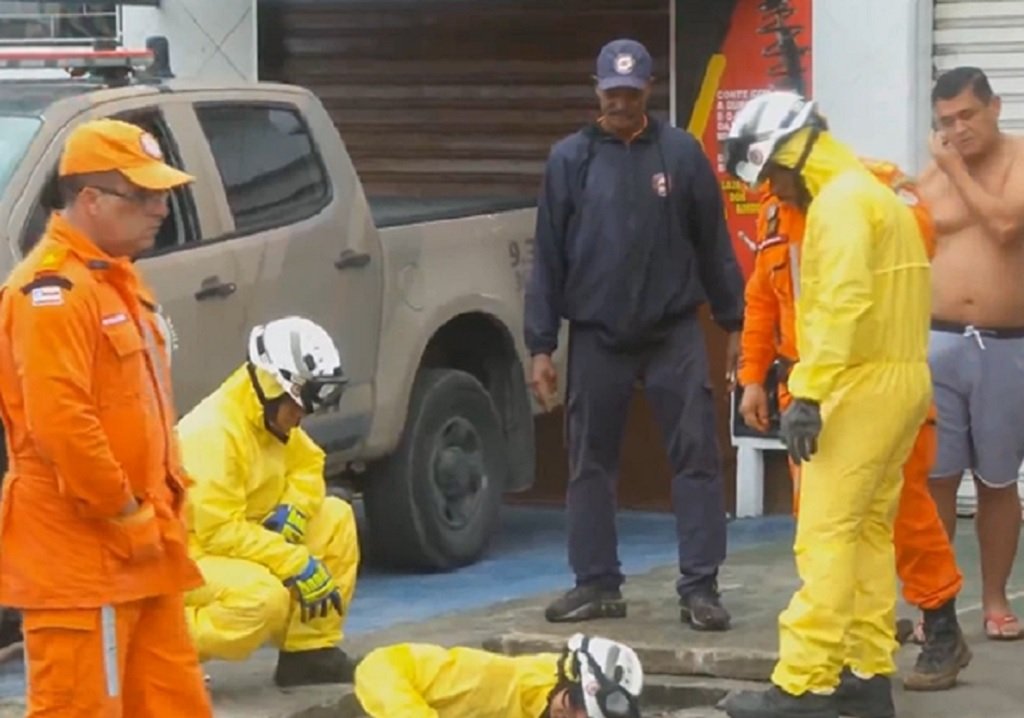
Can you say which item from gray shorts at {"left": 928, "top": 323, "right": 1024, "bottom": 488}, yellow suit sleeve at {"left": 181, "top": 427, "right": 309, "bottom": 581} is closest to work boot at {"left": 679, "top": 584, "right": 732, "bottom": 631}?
gray shorts at {"left": 928, "top": 323, "right": 1024, "bottom": 488}

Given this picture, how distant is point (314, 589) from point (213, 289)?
158cm

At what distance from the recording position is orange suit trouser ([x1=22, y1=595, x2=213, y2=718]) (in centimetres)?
546

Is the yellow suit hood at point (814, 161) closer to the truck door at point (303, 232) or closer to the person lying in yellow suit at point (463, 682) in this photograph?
the person lying in yellow suit at point (463, 682)

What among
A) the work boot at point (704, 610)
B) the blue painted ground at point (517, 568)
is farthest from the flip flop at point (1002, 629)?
the blue painted ground at point (517, 568)

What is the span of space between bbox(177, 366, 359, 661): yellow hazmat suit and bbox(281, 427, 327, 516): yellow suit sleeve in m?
0.01

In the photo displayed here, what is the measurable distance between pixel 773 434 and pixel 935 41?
173 cm

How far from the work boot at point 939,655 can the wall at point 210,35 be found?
210 inches

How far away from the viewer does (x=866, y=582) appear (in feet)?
22.7

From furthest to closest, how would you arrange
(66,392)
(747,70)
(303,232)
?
(747,70)
(303,232)
(66,392)

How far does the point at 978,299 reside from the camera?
25.6ft

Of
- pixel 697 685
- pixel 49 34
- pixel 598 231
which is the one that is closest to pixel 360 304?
pixel 598 231

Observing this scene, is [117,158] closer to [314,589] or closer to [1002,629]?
[314,589]

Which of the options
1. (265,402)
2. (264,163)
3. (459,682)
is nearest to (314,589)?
(265,402)

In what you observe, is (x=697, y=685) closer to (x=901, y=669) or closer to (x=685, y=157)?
(x=901, y=669)
